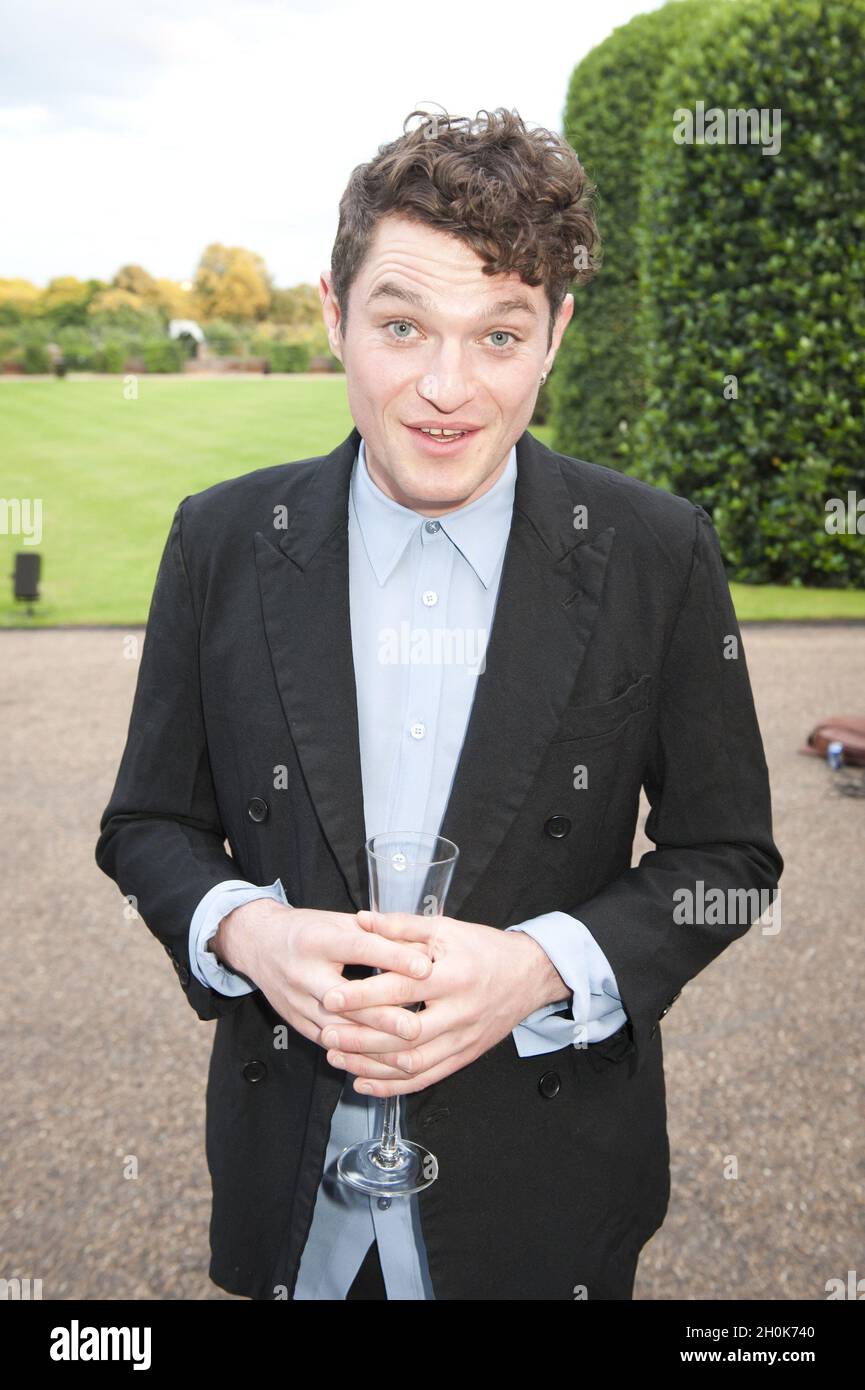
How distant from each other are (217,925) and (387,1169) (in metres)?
0.52

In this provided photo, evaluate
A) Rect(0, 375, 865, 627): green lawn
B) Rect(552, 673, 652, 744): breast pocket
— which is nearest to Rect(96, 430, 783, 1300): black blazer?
Rect(552, 673, 652, 744): breast pocket

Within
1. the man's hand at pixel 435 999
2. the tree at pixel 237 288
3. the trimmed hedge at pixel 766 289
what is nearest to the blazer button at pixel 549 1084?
the man's hand at pixel 435 999

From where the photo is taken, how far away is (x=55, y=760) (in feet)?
32.3

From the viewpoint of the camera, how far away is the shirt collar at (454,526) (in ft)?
7.99

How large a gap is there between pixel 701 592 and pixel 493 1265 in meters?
1.35

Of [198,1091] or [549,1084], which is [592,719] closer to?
[549,1084]

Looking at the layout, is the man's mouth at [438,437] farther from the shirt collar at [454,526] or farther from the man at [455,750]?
the shirt collar at [454,526]

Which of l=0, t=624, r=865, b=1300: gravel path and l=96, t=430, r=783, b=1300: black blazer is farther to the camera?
l=0, t=624, r=865, b=1300: gravel path

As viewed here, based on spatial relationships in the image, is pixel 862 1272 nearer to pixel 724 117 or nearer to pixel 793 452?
pixel 793 452

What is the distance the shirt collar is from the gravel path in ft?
9.94

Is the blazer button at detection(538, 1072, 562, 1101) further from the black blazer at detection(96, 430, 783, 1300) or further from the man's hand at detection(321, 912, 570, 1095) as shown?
the man's hand at detection(321, 912, 570, 1095)

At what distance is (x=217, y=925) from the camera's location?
7.34 feet

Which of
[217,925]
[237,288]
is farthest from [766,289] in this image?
[237,288]

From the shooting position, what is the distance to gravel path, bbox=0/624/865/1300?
4484mm
